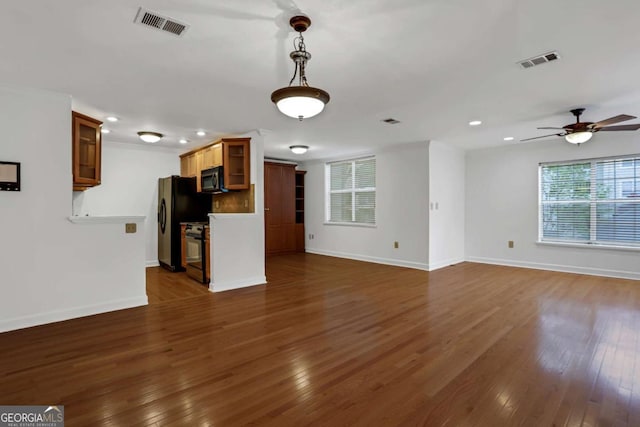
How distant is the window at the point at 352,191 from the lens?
7.32 metres

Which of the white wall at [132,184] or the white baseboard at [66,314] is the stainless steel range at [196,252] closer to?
the white baseboard at [66,314]

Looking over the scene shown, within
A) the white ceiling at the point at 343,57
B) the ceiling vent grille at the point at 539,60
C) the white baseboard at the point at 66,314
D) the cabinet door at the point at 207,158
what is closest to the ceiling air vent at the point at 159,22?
the white ceiling at the point at 343,57

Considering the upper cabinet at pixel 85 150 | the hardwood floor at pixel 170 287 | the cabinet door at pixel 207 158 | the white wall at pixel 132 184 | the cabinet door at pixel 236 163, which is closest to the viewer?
the upper cabinet at pixel 85 150

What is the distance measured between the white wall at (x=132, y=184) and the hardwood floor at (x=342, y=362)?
3.01m

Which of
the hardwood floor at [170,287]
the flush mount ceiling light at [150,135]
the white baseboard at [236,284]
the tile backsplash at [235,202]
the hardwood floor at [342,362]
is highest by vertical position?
the flush mount ceiling light at [150,135]

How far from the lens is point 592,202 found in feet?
18.4

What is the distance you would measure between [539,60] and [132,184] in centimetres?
646

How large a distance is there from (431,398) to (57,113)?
432 cm

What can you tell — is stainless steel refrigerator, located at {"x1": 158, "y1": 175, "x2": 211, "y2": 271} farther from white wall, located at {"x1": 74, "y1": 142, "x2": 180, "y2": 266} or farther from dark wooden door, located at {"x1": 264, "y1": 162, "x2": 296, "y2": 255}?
dark wooden door, located at {"x1": 264, "y1": 162, "x2": 296, "y2": 255}

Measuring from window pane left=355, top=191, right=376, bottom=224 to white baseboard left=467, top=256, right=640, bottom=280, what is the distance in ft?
7.51

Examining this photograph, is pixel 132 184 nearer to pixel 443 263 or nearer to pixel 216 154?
pixel 216 154

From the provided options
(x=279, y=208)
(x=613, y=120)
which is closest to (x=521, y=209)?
(x=613, y=120)

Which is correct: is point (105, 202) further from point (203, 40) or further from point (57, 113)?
point (203, 40)

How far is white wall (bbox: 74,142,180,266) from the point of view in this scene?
19.2 feet
